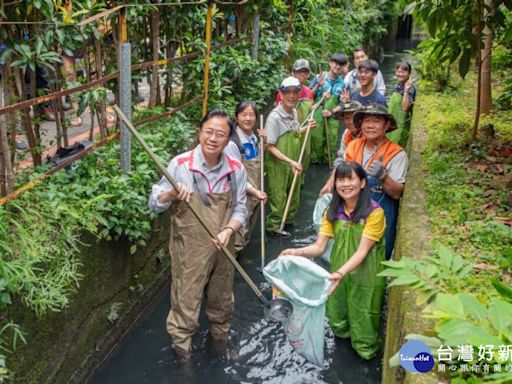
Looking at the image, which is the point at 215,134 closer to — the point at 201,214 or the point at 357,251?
the point at 201,214

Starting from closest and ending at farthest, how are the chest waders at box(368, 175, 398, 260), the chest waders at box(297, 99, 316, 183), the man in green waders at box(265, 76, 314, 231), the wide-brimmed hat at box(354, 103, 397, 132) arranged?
the wide-brimmed hat at box(354, 103, 397, 132) < the chest waders at box(368, 175, 398, 260) < the man in green waders at box(265, 76, 314, 231) < the chest waders at box(297, 99, 316, 183)

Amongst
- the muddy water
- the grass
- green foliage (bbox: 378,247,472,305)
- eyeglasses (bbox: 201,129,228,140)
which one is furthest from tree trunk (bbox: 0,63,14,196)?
the grass

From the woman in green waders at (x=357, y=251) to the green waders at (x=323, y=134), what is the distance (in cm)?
448

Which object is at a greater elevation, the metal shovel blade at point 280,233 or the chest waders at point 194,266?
the chest waders at point 194,266

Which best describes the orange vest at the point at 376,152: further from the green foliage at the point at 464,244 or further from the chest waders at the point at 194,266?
the chest waders at the point at 194,266

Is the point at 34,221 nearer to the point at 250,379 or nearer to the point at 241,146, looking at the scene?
the point at 250,379

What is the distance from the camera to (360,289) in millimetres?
4027

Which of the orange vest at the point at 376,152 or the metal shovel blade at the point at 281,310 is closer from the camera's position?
the metal shovel blade at the point at 281,310

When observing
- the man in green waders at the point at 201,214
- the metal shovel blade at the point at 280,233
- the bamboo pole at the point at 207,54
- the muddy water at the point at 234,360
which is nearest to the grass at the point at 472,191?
the muddy water at the point at 234,360

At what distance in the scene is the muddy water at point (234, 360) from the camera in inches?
162

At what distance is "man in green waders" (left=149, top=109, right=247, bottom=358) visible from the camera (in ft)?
12.5

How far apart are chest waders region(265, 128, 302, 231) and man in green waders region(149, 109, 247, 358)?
Result: 7.41ft

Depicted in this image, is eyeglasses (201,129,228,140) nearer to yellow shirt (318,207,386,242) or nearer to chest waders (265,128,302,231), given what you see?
yellow shirt (318,207,386,242)

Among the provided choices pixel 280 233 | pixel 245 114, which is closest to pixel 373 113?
pixel 245 114
